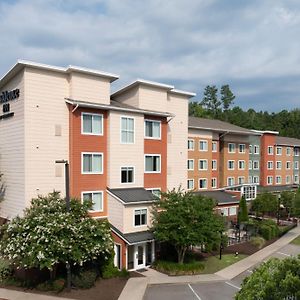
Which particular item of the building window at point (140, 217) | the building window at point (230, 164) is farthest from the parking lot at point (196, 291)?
the building window at point (230, 164)

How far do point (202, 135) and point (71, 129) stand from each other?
2359 cm

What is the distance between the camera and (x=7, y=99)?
2886 centimetres

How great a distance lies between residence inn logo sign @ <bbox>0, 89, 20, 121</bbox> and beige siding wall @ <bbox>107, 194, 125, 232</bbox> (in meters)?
10.6

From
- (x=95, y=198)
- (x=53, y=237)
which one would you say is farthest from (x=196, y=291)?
(x=95, y=198)

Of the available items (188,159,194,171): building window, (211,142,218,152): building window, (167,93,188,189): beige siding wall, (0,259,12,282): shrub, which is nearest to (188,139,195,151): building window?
(188,159,194,171): building window

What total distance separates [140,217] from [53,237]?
8.95 m

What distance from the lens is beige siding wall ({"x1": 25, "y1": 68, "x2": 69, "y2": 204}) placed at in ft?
85.9

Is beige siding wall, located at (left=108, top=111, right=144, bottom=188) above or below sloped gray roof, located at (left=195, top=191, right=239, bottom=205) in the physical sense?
above

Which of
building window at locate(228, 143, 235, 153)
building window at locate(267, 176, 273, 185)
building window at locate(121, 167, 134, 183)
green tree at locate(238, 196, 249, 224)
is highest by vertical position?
building window at locate(228, 143, 235, 153)

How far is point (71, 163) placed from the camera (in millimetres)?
27688

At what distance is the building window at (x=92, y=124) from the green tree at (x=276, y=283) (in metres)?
20.6

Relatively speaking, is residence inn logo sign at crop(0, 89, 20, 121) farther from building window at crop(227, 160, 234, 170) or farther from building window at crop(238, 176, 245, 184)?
building window at crop(238, 176, 245, 184)

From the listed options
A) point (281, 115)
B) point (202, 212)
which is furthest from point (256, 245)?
point (281, 115)

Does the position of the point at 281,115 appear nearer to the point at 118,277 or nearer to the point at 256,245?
the point at 256,245
